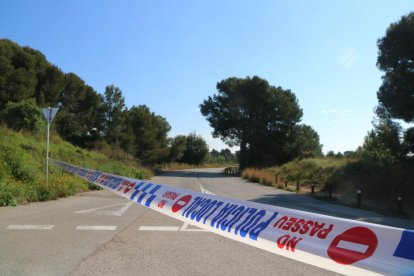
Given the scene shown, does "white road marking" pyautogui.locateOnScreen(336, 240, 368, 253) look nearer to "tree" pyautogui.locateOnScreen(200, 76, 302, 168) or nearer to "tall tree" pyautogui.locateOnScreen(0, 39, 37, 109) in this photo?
"tall tree" pyautogui.locateOnScreen(0, 39, 37, 109)

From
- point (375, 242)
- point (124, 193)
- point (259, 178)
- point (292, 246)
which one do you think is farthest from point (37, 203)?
point (259, 178)

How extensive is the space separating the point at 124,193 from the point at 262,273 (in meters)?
4.32

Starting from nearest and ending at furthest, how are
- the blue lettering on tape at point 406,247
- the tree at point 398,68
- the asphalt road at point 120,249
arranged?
the blue lettering on tape at point 406,247 → the asphalt road at point 120,249 → the tree at point 398,68


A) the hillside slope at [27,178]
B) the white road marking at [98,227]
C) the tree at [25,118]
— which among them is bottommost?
the white road marking at [98,227]

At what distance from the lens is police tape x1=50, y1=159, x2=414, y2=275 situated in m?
3.26

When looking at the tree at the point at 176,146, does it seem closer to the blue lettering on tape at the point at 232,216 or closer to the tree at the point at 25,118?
the tree at the point at 25,118

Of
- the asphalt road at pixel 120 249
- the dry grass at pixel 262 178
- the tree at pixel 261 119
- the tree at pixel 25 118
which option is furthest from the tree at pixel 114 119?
the asphalt road at pixel 120 249

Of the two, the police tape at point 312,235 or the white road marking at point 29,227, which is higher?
the police tape at point 312,235

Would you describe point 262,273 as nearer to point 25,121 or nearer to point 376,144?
point 25,121

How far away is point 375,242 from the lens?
3.43 metres

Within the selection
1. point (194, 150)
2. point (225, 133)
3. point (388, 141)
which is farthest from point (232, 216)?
point (194, 150)

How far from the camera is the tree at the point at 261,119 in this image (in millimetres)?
58781

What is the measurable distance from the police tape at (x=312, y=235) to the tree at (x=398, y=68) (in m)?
20.2

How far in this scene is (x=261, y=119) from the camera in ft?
194
